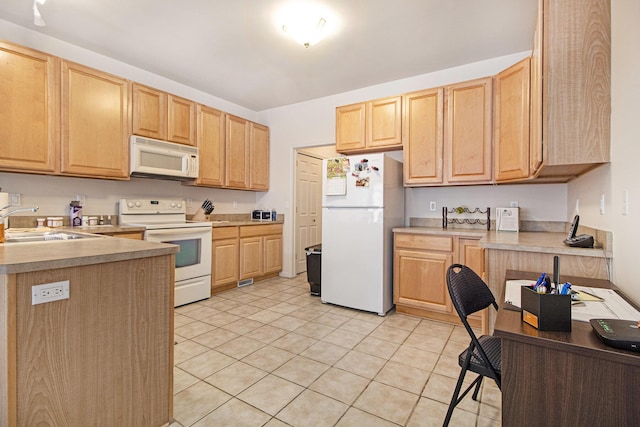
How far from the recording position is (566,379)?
2.74 ft

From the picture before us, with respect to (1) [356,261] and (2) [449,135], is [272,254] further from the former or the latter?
(2) [449,135]

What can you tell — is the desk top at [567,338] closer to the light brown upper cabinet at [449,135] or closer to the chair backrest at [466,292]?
the chair backrest at [466,292]

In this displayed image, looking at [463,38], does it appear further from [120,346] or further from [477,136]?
[120,346]

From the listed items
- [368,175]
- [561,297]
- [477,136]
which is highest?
[477,136]

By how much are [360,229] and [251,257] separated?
178cm

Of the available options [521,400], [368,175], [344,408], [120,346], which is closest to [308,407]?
[344,408]

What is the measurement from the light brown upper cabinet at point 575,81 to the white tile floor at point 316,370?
4.92 ft

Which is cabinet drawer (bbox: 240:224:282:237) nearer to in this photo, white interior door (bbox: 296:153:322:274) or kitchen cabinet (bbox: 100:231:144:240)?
white interior door (bbox: 296:153:322:274)

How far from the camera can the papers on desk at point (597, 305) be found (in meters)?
1.01

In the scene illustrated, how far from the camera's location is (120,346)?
4.36ft

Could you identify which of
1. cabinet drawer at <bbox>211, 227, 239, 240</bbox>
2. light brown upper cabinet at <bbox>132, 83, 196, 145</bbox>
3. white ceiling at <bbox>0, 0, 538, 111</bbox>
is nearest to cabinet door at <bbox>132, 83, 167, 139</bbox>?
light brown upper cabinet at <bbox>132, 83, 196, 145</bbox>

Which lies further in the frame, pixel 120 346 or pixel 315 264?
pixel 315 264

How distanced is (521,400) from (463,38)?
119 inches

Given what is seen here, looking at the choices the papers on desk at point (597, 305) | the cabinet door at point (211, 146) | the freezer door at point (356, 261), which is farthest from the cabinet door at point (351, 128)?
the papers on desk at point (597, 305)
